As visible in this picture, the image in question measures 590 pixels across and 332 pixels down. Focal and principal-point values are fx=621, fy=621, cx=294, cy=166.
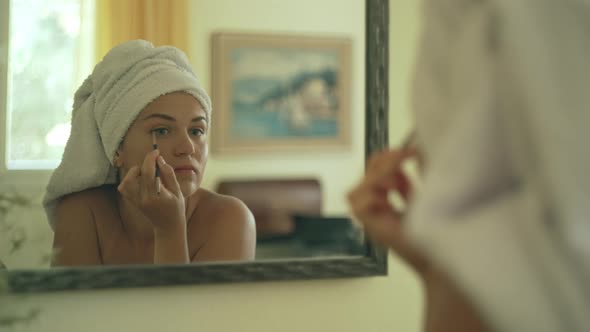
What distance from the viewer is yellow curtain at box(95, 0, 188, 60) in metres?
0.91

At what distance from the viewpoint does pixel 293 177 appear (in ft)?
3.18

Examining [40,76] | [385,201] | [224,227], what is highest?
[40,76]

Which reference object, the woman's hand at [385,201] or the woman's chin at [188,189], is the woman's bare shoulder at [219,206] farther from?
the woman's hand at [385,201]

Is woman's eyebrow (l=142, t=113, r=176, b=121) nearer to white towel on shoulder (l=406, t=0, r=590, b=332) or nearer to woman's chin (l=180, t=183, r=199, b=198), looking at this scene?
woman's chin (l=180, t=183, r=199, b=198)

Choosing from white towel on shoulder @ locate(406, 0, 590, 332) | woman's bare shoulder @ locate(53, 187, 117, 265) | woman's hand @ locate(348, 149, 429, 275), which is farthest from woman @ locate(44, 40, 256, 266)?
white towel on shoulder @ locate(406, 0, 590, 332)

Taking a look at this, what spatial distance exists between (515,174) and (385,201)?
0.40 feet

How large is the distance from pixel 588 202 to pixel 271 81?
670mm

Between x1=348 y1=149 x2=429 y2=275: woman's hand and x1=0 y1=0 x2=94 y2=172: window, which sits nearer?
x1=348 y1=149 x2=429 y2=275: woman's hand

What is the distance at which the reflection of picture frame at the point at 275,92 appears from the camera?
0.94 meters

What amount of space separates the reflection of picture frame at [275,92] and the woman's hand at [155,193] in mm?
86

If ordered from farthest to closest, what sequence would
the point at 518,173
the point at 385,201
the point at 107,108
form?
the point at 107,108, the point at 385,201, the point at 518,173

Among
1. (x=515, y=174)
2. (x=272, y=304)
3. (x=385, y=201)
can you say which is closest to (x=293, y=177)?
(x=272, y=304)

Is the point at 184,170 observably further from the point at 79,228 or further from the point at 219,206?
the point at 79,228

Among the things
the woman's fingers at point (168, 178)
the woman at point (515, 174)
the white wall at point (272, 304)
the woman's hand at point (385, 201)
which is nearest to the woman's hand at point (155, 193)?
the woman's fingers at point (168, 178)
